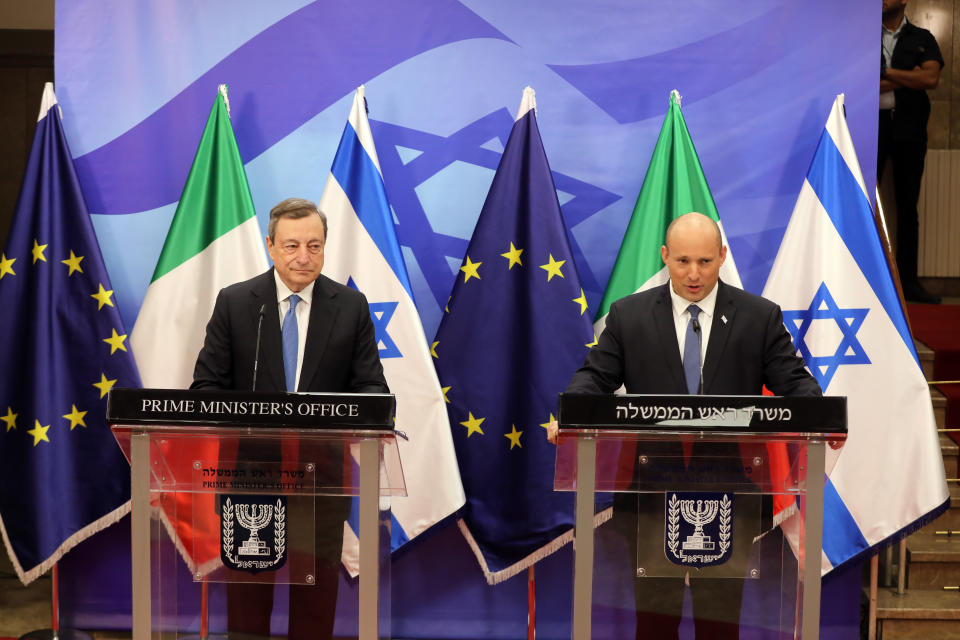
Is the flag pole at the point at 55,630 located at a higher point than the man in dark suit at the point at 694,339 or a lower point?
lower

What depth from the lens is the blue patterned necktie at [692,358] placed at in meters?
2.90

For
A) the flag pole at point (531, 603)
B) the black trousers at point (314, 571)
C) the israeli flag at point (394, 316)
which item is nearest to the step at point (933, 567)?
the flag pole at point (531, 603)

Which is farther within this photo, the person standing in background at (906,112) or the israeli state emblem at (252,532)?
the person standing in background at (906,112)

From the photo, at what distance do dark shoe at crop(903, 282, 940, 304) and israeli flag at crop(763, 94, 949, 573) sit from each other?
2622mm

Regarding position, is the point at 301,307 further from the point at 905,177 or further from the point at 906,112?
the point at 905,177

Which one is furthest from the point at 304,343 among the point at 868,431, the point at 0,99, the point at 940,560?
the point at 0,99

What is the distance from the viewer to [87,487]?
3.84 m

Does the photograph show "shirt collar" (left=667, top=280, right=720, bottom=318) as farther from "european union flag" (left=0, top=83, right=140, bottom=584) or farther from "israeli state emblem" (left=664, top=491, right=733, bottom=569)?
"european union flag" (left=0, top=83, right=140, bottom=584)

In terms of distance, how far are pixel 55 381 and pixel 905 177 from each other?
4865mm

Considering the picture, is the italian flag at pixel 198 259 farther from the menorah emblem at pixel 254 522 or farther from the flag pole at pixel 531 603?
the menorah emblem at pixel 254 522

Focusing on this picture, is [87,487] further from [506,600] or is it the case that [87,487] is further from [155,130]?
[506,600]

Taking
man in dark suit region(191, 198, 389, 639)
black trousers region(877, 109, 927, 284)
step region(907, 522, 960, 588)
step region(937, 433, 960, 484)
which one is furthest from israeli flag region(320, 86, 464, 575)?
black trousers region(877, 109, 927, 284)

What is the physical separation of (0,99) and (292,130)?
3.57m

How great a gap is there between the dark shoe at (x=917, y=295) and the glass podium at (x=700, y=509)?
437 centimetres
